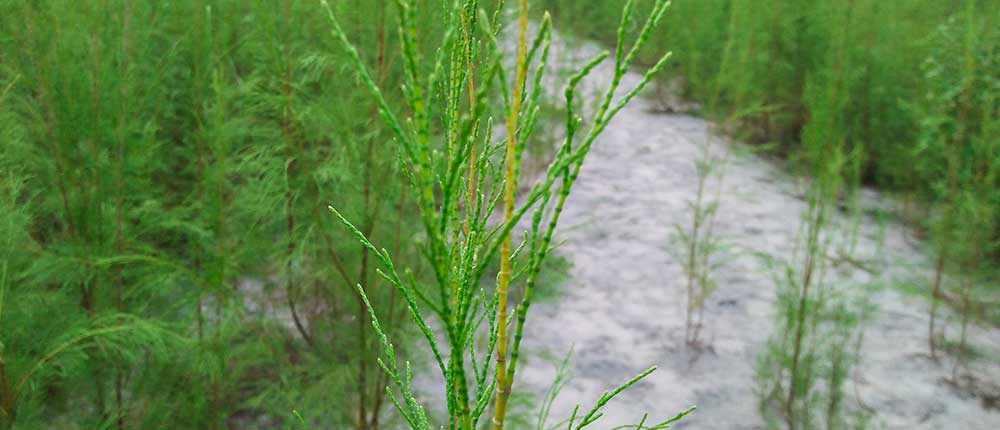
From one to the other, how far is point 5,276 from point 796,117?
17.4 ft

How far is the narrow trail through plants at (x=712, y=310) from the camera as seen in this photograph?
320cm

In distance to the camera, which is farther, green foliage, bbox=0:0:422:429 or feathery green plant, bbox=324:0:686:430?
green foliage, bbox=0:0:422:429

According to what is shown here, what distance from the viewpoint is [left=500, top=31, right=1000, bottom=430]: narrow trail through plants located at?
10.5ft

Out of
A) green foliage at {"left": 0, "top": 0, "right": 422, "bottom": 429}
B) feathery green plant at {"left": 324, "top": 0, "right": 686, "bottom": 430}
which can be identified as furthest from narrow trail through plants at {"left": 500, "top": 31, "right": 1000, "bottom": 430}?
feathery green plant at {"left": 324, "top": 0, "right": 686, "bottom": 430}

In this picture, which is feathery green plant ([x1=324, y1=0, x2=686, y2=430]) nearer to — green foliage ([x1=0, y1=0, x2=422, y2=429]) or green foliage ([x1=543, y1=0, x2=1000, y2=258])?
green foliage ([x1=0, y1=0, x2=422, y2=429])

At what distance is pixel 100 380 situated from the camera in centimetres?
224

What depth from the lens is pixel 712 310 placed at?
152 inches

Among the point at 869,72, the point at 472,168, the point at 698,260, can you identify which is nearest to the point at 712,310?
the point at 698,260

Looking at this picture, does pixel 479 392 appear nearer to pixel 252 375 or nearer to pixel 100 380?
pixel 100 380

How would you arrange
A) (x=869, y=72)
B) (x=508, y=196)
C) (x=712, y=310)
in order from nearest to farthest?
(x=508, y=196) < (x=712, y=310) < (x=869, y=72)

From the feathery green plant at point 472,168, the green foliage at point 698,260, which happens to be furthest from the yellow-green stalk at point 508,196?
the green foliage at point 698,260

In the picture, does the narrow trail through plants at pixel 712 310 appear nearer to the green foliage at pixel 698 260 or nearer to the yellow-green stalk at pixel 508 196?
the green foliage at pixel 698 260

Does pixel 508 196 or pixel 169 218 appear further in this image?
pixel 169 218

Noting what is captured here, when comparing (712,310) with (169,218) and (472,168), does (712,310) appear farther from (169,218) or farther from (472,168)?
(472,168)
